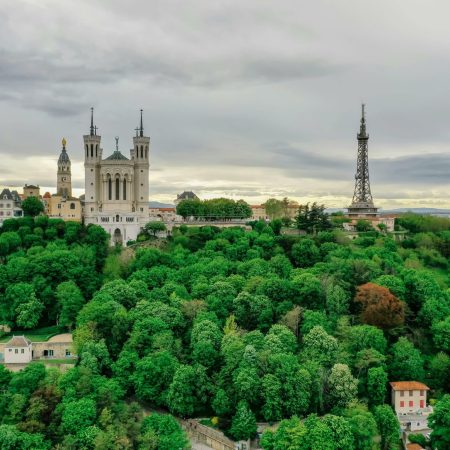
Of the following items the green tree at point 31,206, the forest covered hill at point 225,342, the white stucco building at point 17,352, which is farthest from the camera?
the green tree at point 31,206

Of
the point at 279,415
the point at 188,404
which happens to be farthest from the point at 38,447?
the point at 279,415

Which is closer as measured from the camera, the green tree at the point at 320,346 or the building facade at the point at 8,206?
the green tree at the point at 320,346

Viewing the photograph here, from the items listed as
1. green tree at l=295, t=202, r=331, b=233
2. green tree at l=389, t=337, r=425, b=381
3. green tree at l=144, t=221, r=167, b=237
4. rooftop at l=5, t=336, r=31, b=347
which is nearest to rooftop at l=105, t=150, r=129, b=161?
green tree at l=144, t=221, r=167, b=237

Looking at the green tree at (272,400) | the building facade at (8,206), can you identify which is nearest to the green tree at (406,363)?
the green tree at (272,400)

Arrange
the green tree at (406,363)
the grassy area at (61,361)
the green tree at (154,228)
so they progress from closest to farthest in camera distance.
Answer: the green tree at (406,363)
the grassy area at (61,361)
the green tree at (154,228)

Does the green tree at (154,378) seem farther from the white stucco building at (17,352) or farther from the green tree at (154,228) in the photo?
the green tree at (154,228)
